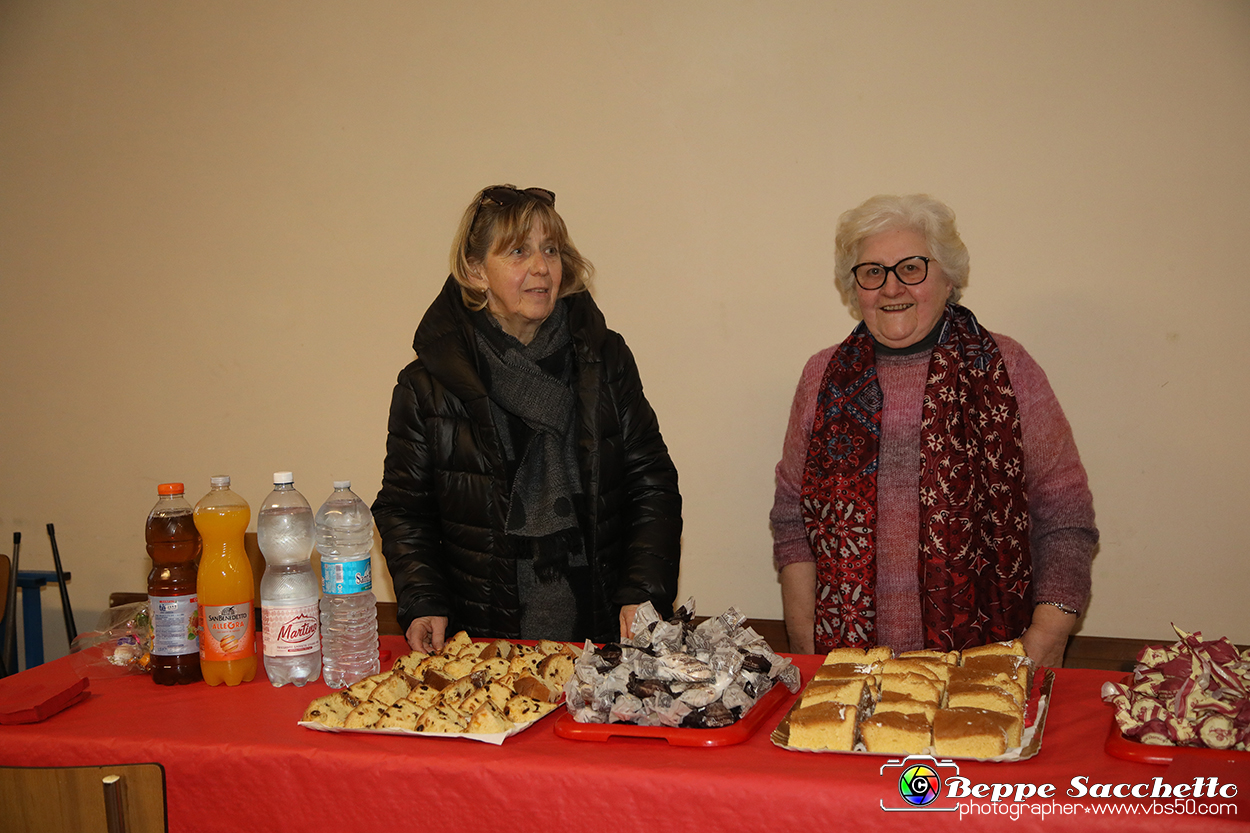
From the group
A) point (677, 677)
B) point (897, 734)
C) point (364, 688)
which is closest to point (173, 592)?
point (364, 688)

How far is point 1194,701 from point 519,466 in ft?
5.25

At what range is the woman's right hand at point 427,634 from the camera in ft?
7.06

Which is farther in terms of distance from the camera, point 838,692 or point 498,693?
point 498,693

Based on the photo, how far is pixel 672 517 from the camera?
2.45 metres

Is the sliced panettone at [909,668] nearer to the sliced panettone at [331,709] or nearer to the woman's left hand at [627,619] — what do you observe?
the woman's left hand at [627,619]

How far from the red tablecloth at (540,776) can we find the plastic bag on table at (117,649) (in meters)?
0.25

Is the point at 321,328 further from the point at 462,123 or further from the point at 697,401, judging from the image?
the point at 697,401

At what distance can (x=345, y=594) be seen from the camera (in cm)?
188

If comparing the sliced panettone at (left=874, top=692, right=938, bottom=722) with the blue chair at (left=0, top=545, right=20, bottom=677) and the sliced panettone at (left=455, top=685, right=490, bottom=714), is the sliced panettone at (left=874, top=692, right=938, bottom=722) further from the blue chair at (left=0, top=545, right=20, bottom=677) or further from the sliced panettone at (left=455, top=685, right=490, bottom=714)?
the blue chair at (left=0, top=545, right=20, bottom=677)

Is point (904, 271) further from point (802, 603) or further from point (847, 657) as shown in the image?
point (847, 657)

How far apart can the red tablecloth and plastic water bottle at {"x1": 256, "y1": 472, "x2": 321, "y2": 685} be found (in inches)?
4.4

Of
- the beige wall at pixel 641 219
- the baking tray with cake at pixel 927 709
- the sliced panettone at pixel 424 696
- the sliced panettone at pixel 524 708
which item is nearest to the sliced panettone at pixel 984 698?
the baking tray with cake at pixel 927 709

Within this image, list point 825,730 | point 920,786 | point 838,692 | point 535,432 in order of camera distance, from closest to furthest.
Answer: point 920,786
point 825,730
point 838,692
point 535,432

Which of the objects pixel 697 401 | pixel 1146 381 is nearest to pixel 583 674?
pixel 697 401
